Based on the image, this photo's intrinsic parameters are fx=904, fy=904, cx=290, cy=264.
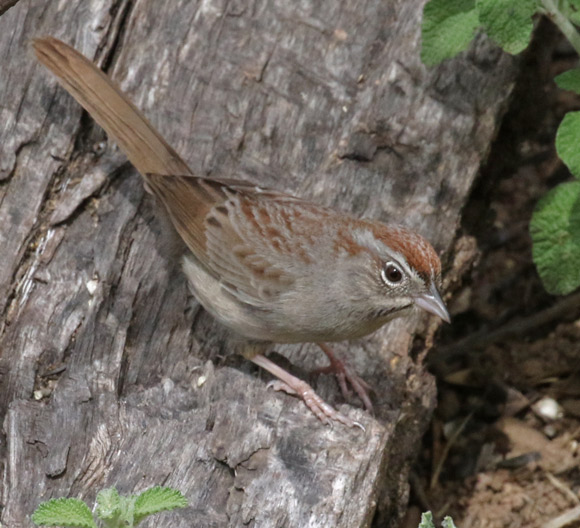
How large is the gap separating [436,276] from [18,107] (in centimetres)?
234

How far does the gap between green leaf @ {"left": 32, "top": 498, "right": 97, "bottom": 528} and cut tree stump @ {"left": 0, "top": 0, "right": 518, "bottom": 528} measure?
0.53 metres

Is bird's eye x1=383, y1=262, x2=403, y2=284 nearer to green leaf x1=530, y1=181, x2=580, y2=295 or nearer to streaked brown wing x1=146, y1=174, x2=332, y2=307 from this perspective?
streaked brown wing x1=146, y1=174, x2=332, y2=307

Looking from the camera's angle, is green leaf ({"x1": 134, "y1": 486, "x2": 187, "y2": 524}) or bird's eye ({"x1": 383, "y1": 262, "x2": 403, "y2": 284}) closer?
green leaf ({"x1": 134, "y1": 486, "x2": 187, "y2": 524})

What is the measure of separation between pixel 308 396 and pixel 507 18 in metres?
1.97

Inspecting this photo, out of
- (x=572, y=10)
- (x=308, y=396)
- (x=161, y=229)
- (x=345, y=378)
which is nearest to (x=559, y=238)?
(x=572, y=10)

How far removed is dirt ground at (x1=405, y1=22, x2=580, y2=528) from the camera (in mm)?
5352

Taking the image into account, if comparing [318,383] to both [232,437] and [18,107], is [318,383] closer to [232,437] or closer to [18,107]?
[232,437]

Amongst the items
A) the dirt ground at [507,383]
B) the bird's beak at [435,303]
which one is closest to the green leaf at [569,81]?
the dirt ground at [507,383]

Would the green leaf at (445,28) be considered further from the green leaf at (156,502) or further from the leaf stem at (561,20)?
the green leaf at (156,502)

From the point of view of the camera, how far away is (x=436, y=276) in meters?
4.20

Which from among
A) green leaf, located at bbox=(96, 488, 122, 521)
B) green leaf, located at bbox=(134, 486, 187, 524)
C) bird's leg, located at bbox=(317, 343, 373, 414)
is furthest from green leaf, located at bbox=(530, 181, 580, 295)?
green leaf, located at bbox=(96, 488, 122, 521)

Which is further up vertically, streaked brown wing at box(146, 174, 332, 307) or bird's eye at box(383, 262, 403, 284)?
bird's eye at box(383, 262, 403, 284)

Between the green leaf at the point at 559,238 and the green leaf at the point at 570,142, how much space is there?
0.52m

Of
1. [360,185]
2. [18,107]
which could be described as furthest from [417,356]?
[18,107]
